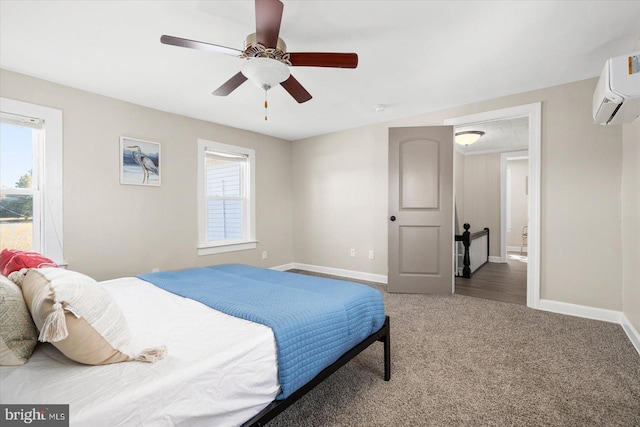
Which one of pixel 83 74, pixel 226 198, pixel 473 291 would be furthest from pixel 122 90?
pixel 473 291

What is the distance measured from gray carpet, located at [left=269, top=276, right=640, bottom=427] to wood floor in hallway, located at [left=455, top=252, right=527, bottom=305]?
0.80m

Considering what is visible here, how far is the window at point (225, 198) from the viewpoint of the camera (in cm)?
412

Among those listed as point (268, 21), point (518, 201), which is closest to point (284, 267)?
point (268, 21)

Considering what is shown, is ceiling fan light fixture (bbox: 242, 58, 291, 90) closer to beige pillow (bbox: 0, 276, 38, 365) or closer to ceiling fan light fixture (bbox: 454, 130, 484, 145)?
beige pillow (bbox: 0, 276, 38, 365)

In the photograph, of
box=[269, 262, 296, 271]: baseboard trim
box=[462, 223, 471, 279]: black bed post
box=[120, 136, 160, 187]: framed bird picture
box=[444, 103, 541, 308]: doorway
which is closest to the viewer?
box=[444, 103, 541, 308]: doorway

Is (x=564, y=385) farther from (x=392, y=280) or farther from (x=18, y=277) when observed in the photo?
(x=18, y=277)

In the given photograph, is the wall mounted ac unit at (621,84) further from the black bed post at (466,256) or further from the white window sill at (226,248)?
the white window sill at (226,248)

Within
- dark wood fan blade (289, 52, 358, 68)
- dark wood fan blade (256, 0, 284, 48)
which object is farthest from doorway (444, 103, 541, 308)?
dark wood fan blade (256, 0, 284, 48)

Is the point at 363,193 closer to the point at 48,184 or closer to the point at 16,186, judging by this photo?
the point at 48,184

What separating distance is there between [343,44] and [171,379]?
7.77 ft

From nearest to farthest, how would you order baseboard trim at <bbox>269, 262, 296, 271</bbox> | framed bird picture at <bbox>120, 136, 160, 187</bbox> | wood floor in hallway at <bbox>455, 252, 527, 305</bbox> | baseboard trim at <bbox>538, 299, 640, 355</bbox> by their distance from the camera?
baseboard trim at <bbox>538, 299, 640, 355</bbox>
framed bird picture at <bbox>120, 136, 160, 187</bbox>
wood floor in hallway at <bbox>455, 252, 527, 305</bbox>
baseboard trim at <bbox>269, 262, 296, 271</bbox>

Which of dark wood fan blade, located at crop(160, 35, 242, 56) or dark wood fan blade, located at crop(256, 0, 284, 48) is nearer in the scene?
dark wood fan blade, located at crop(256, 0, 284, 48)

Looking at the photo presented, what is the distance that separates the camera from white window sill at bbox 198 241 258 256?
13.4ft

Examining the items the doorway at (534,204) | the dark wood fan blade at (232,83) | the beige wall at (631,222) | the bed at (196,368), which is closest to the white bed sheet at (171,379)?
the bed at (196,368)
